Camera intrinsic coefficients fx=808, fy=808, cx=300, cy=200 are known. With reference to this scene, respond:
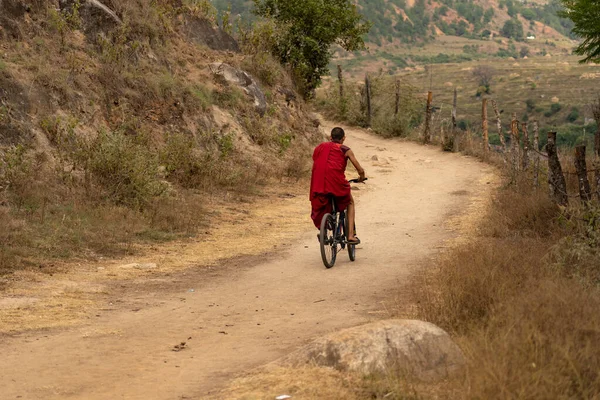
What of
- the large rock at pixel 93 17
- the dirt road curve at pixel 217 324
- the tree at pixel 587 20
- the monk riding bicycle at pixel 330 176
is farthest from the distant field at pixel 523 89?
the monk riding bicycle at pixel 330 176

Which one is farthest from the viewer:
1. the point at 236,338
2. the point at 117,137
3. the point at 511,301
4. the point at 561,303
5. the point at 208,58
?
the point at 208,58

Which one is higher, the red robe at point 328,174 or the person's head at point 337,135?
the person's head at point 337,135

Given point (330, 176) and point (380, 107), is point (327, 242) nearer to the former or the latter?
point (330, 176)

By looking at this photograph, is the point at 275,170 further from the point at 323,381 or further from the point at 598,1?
the point at 323,381

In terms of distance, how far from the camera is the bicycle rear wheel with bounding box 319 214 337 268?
9.98m

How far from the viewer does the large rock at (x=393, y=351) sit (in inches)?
211

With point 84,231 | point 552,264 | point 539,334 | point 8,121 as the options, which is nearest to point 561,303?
point 539,334

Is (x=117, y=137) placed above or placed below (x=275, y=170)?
above

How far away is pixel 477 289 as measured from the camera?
662 cm

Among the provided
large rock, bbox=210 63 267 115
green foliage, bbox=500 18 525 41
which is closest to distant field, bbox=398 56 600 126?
green foliage, bbox=500 18 525 41

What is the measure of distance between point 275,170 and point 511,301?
45.7 feet

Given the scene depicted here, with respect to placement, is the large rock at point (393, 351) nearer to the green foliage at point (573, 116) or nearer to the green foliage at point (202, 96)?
the green foliage at point (202, 96)

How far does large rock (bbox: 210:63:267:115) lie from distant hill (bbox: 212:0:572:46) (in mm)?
123265

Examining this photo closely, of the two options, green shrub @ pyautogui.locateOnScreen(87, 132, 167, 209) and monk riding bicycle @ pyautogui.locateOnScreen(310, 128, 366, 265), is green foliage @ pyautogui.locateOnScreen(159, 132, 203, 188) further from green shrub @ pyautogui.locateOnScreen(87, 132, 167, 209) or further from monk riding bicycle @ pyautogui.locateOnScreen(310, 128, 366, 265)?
monk riding bicycle @ pyautogui.locateOnScreen(310, 128, 366, 265)
